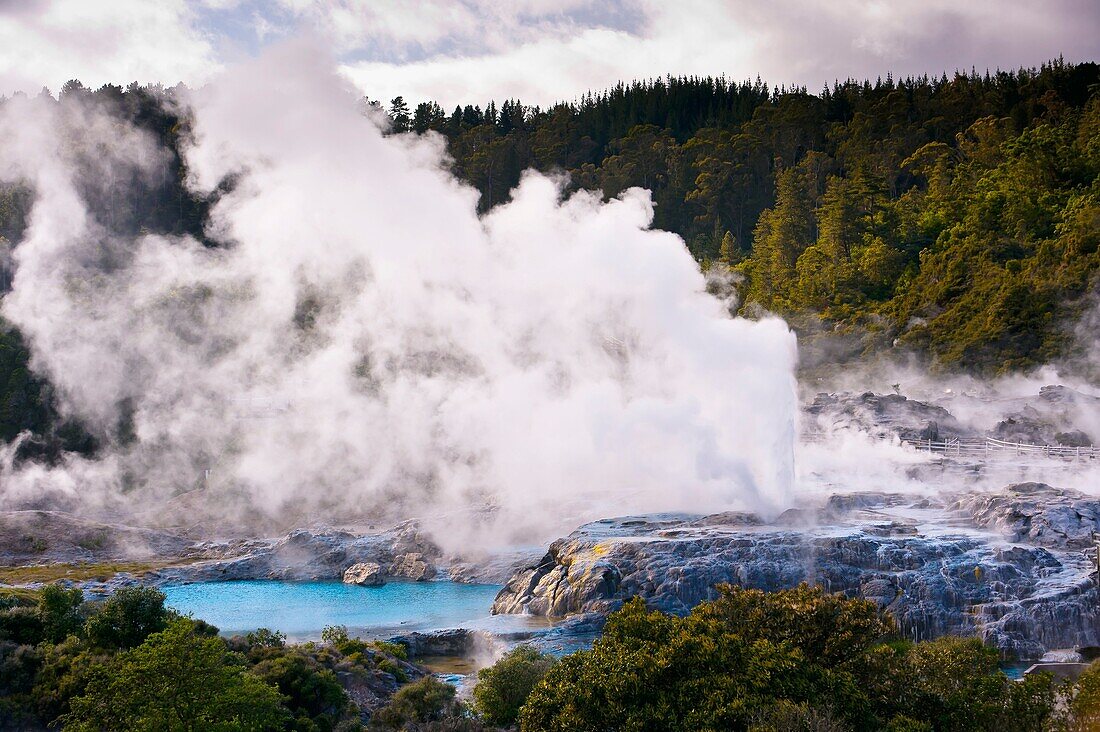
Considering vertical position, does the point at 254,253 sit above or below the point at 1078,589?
above

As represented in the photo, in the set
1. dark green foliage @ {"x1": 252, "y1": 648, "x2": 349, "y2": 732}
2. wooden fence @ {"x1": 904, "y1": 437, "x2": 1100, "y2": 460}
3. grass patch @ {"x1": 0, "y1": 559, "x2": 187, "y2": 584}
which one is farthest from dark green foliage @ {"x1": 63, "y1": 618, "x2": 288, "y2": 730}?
wooden fence @ {"x1": 904, "y1": 437, "x2": 1100, "y2": 460}

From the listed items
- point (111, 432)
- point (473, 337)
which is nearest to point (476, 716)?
point (473, 337)

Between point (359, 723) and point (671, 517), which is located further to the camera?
point (671, 517)

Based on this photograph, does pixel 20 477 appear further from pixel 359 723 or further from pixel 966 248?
pixel 966 248

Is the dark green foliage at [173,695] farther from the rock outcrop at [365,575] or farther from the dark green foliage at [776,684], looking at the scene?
the rock outcrop at [365,575]

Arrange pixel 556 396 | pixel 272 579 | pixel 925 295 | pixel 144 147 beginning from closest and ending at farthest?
pixel 272 579 → pixel 556 396 → pixel 925 295 → pixel 144 147

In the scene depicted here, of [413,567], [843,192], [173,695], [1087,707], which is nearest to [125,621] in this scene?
[173,695]

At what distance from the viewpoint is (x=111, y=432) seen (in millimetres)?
75938

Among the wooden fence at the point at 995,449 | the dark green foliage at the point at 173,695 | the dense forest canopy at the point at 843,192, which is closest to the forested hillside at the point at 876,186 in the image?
the dense forest canopy at the point at 843,192

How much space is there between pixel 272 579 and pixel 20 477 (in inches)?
1187

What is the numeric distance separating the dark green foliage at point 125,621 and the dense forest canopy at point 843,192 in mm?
55945

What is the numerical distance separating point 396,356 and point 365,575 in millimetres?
29003

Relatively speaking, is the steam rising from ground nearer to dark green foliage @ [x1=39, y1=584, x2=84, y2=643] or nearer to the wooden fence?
the wooden fence

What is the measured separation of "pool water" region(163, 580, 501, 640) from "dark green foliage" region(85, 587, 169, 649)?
8.37 m
